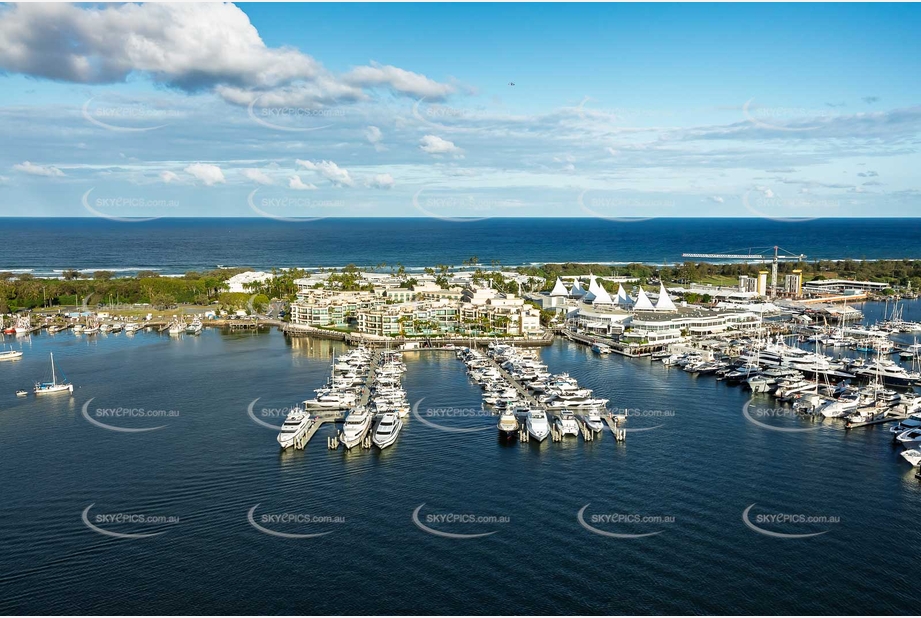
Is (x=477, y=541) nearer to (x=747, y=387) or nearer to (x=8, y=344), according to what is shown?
(x=747, y=387)

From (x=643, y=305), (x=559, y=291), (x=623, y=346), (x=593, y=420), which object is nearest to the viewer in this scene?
(x=593, y=420)

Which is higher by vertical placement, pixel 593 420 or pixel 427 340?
pixel 427 340

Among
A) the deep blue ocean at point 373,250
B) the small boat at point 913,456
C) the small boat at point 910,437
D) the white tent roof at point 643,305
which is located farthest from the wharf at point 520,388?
the deep blue ocean at point 373,250

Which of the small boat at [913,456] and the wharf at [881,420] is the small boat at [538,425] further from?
the wharf at [881,420]

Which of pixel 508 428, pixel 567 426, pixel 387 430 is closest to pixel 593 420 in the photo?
pixel 567 426

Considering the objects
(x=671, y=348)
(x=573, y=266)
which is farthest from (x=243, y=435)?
(x=573, y=266)

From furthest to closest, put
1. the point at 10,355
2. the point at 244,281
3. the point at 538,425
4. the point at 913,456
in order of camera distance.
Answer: the point at 244,281
the point at 10,355
the point at 538,425
the point at 913,456

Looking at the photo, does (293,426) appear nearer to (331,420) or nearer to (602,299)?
(331,420)

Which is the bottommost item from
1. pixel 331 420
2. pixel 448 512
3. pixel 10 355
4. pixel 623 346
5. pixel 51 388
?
pixel 448 512

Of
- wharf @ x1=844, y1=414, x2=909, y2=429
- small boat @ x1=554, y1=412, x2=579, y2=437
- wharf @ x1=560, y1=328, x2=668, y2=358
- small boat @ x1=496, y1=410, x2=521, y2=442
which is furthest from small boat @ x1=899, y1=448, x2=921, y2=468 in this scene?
wharf @ x1=560, y1=328, x2=668, y2=358
